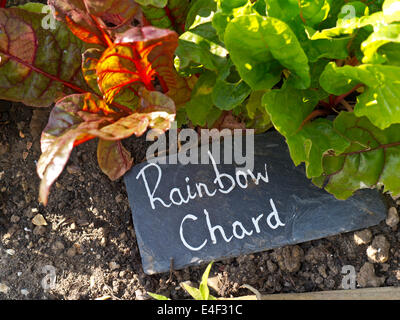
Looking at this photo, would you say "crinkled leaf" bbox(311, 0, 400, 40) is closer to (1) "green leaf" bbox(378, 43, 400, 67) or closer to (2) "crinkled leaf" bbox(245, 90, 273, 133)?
(1) "green leaf" bbox(378, 43, 400, 67)

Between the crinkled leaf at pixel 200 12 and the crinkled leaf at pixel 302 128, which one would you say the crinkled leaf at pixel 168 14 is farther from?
the crinkled leaf at pixel 302 128

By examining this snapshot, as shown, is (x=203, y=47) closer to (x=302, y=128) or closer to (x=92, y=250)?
(x=302, y=128)

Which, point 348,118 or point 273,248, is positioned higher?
point 348,118

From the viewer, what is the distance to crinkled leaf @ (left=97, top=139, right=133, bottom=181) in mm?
1292

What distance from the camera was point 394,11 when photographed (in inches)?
36.8

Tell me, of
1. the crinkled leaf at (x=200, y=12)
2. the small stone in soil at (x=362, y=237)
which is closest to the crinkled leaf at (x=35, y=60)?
the crinkled leaf at (x=200, y=12)

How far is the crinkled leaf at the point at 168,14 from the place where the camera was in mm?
1246

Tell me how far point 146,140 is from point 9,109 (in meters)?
0.46

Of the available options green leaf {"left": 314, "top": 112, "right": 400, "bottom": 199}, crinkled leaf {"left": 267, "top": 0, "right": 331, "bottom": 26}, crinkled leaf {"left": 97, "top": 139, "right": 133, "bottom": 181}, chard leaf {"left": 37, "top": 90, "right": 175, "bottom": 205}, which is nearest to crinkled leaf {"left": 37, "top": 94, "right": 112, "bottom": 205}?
chard leaf {"left": 37, "top": 90, "right": 175, "bottom": 205}

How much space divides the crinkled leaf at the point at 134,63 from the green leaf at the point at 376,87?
0.38 m

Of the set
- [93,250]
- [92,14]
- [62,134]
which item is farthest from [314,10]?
[93,250]

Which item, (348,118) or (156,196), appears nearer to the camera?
(348,118)

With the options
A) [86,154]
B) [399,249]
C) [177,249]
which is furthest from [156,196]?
[399,249]

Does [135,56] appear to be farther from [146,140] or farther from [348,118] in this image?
[348,118]
